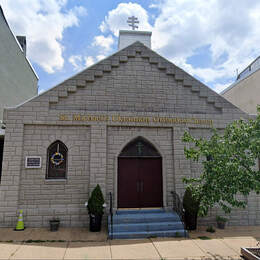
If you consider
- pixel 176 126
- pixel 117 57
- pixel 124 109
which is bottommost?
pixel 176 126

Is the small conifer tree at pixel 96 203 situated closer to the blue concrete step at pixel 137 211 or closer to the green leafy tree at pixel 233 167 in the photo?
the blue concrete step at pixel 137 211

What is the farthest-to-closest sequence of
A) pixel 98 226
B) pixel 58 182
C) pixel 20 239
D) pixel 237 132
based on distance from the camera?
pixel 58 182 < pixel 98 226 < pixel 20 239 < pixel 237 132

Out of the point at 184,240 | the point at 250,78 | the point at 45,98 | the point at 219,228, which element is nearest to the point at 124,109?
the point at 45,98

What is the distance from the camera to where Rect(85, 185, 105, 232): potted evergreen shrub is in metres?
8.30

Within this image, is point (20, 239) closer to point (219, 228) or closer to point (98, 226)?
point (98, 226)

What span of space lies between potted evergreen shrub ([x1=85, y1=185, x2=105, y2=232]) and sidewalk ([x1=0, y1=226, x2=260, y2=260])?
0.29 m

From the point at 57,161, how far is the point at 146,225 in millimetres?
A: 4253

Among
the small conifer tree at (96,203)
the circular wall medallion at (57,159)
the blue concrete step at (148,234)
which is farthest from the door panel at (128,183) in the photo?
the circular wall medallion at (57,159)

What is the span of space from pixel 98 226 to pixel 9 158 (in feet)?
14.0

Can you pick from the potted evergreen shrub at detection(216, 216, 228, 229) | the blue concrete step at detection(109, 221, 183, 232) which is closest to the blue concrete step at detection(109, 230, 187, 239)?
the blue concrete step at detection(109, 221, 183, 232)

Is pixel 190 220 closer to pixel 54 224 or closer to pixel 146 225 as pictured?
pixel 146 225

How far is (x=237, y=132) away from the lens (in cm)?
605

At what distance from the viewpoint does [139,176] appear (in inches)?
382

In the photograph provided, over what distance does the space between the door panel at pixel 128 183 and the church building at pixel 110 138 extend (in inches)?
1.6
